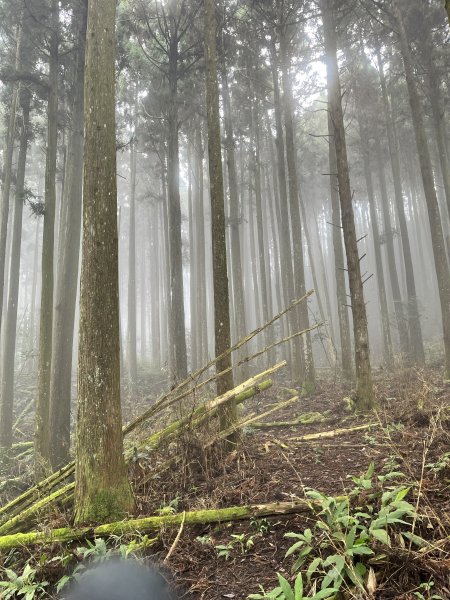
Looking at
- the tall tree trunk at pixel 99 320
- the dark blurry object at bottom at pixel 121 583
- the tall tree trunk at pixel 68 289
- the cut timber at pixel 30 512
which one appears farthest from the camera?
the tall tree trunk at pixel 68 289

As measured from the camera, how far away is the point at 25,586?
3000 mm

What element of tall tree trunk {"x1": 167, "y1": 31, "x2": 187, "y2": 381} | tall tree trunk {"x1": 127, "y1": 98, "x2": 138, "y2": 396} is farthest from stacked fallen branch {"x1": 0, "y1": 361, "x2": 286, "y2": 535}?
tall tree trunk {"x1": 127, "y1": 98, "x2": 138, "y2": 396}

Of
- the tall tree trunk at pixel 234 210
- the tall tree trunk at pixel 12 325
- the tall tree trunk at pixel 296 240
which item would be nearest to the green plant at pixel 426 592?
the tall tree trunk at pixel 296 240

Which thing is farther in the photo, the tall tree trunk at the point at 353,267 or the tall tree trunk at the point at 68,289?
the tall tree trunk at the point at 68,289

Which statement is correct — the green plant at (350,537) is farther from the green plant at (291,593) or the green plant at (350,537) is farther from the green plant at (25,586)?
the green plant at (25,586)

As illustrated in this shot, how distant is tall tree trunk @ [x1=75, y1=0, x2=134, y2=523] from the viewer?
3816 millimetres

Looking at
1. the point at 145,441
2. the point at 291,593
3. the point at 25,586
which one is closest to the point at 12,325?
the point at 145,441

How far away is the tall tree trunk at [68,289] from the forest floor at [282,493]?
454 centimetres

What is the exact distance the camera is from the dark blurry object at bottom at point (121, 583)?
2881mm

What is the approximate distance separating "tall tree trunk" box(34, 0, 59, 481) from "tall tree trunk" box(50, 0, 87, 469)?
66cm

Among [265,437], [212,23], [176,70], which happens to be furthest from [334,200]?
[265,437]

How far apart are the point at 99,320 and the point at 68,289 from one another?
6.02m

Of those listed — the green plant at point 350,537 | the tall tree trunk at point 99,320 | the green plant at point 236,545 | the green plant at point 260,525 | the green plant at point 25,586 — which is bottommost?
the green plant at point 25,586

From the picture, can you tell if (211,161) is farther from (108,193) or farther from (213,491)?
(213,491)
